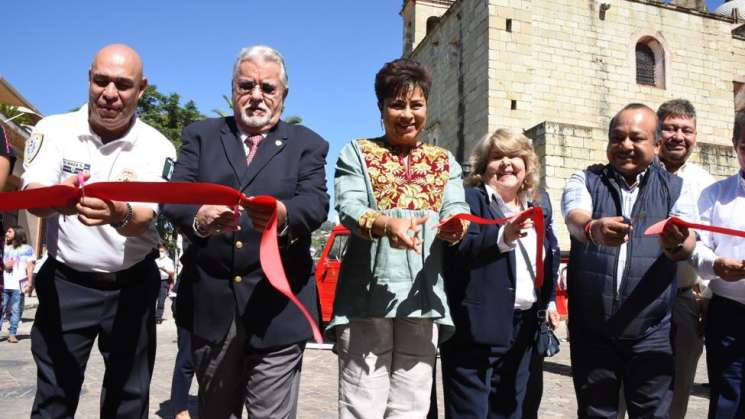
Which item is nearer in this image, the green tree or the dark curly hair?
the dark curly hair

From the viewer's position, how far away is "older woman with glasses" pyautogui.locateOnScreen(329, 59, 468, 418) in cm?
268

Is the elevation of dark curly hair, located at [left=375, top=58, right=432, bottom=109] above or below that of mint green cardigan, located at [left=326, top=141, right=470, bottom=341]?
above

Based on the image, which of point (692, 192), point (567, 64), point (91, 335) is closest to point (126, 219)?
point (91, 335)

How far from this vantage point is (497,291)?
10.5ft

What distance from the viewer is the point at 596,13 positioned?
77.6ft

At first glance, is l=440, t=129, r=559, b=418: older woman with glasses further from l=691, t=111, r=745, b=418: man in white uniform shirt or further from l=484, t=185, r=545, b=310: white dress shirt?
l=691, t=111, r=745, b=418: man in white uniform shirt

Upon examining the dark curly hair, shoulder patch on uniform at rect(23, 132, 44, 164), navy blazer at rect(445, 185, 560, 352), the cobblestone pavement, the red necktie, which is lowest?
the cobblestone pavement

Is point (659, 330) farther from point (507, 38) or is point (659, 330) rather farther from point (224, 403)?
point (507, 38)

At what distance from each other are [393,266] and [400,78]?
92 cm

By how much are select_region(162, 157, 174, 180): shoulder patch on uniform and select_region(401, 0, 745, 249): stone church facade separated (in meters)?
19.6

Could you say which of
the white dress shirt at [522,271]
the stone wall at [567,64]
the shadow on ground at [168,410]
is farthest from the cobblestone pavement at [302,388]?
the stone wall at [567,64]

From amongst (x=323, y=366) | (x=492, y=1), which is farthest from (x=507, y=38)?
(x=323, y=366)

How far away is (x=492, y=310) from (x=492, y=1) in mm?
20749

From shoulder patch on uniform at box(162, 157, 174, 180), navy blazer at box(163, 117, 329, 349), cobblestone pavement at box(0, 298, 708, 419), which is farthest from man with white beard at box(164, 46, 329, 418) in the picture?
cobblestone pavement at box(0, 298, 708, 419)
